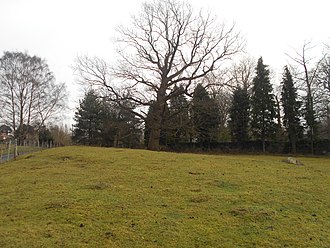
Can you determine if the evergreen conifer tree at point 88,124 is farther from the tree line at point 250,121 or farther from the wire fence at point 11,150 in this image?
the wire fence at point 11,150

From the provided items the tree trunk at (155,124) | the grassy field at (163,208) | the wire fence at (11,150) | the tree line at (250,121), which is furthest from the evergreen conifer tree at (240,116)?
the grassy field at (163,208)

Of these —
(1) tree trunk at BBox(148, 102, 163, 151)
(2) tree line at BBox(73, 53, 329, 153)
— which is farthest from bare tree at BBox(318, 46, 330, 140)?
(1) tree trunk at BBox(148, 102, 163, 151)

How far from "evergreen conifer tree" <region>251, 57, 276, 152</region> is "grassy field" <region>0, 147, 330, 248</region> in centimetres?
2423

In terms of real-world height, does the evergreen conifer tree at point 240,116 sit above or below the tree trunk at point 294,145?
above

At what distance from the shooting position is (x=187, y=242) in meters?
4.36

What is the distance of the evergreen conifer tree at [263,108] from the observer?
111 ft

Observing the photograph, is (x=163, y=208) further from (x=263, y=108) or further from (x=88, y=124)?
(x=88, y=124)

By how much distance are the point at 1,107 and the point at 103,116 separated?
11899 mm

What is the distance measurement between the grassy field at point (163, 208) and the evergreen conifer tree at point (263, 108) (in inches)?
954

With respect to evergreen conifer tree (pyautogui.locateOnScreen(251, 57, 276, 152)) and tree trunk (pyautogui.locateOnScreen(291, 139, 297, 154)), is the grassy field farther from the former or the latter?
evergreen conifer tree (pyautogui.locateOnScreen(251, 57, 276, 152))

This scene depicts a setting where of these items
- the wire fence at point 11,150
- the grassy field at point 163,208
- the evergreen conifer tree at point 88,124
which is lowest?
the grassy field at point 163,208

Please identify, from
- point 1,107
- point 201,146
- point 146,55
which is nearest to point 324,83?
point 201,146

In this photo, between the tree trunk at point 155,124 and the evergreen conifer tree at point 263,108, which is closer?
the tree trunk at point 155,124

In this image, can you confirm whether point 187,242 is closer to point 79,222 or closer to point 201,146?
point 79,222
